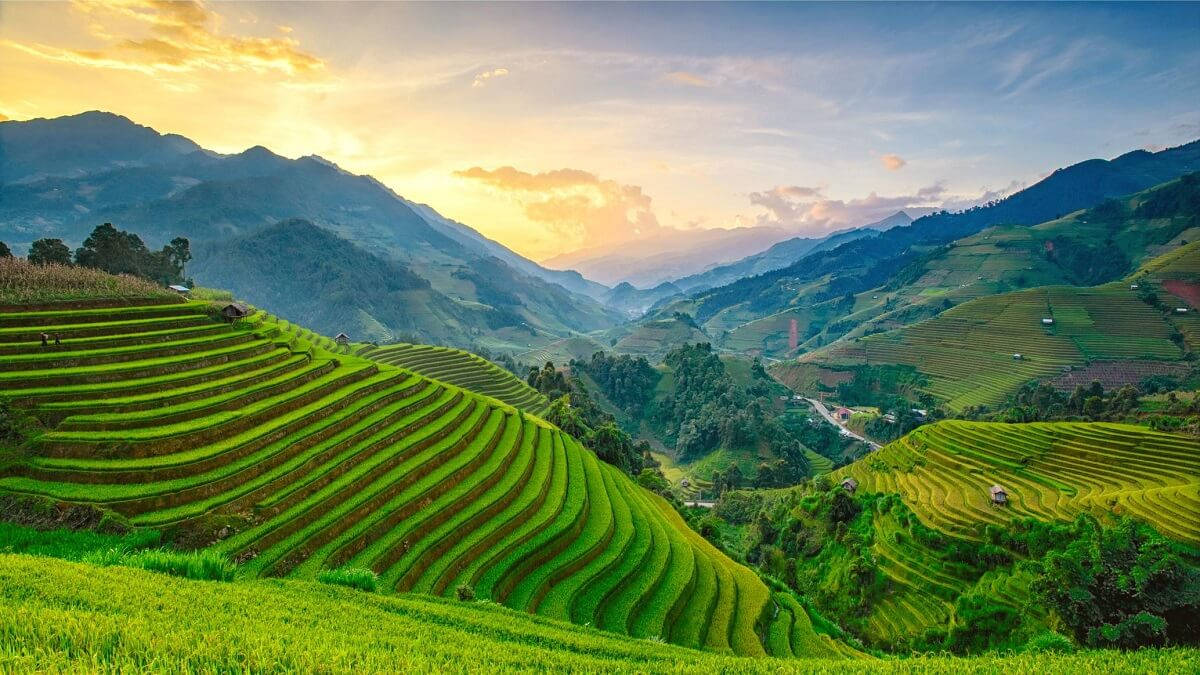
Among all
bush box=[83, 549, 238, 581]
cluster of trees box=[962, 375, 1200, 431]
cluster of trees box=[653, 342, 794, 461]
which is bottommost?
cluster of trees box=[653, 342, 794, 461]

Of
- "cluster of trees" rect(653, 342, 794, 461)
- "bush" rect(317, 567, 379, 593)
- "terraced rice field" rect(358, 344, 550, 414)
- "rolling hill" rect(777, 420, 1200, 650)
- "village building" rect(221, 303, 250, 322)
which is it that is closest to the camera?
"bush" rect(317, 567, 379, 593)

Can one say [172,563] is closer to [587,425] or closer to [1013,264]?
[587,425]

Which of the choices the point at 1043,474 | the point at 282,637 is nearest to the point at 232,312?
the point at 282,637

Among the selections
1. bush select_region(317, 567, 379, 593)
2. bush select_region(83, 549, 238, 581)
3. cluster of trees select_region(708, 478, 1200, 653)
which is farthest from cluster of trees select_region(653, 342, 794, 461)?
bush select_region(83, 549, 238, 581)

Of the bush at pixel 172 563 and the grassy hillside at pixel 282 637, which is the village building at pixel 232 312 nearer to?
the bush at pixel 172 563

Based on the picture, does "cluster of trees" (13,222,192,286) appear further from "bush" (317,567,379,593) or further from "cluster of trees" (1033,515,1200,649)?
"cluster of trees" (1033,515,1200,649)

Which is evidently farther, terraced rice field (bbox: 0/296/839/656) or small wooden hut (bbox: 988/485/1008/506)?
small wooden hut (bbox: 988/485/1008/506)

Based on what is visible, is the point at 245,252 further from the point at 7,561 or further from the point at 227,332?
the point at 7,561
